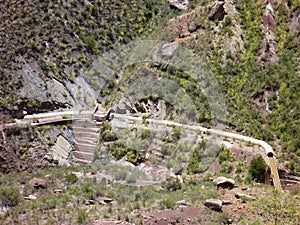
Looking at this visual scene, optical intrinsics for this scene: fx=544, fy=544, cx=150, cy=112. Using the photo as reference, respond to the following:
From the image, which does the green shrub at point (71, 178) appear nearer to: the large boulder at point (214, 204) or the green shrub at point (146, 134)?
the large boulder at point (214, 204)

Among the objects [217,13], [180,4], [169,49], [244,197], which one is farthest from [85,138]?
[180,4]

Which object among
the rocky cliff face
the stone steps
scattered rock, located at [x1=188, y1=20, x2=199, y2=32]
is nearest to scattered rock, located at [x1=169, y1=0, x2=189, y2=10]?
the rocky cliff face

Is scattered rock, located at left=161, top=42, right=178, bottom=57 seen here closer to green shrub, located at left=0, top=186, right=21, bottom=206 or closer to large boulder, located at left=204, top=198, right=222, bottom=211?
green shrub, located at left=0, top=186, right=21, bottom=206

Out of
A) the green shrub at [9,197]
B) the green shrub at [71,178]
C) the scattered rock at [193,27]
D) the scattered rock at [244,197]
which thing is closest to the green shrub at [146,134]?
the green shrub at [71,178]

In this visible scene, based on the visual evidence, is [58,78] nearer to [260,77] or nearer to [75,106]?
[75,106]

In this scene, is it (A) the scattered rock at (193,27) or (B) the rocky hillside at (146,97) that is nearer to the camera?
(B) the rocky hillside at (146,97)

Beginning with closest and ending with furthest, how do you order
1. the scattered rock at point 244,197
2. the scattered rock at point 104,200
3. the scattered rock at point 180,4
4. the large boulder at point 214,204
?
the large boulder at point 214,204 → the scattered rock at point 244,197 → the scattered rock at point 104,200 → the scattered rock at point 180,4

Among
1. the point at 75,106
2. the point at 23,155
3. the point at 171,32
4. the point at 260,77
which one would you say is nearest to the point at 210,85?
the point at 260,77

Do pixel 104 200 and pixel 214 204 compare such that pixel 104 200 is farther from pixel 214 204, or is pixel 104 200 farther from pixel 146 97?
pixel 146 97
